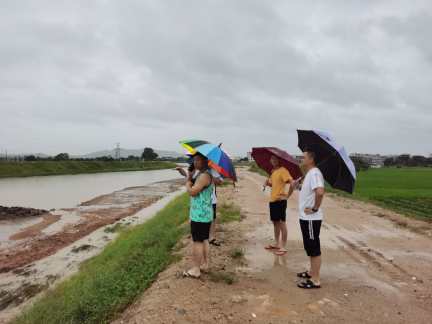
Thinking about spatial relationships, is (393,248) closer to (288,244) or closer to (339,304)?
(288,244)

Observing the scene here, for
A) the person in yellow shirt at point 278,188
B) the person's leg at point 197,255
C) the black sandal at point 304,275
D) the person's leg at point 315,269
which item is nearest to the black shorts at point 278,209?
the person in yellow shirt at point 278,188

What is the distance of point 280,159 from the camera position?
5.14 meters

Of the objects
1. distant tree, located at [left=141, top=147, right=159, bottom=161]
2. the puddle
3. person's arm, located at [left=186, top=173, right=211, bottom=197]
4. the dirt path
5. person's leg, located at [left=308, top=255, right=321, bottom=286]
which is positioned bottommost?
the puddle

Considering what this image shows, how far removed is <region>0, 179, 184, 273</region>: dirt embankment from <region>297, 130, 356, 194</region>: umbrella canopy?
8.33m

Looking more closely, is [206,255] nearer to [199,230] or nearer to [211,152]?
[199,230]

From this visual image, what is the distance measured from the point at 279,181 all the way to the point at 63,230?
1020 cm

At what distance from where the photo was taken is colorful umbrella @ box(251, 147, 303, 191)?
16.4ft

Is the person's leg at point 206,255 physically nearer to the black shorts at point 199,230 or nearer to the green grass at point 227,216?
the black shorts at point 199,230

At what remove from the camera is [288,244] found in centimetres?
651

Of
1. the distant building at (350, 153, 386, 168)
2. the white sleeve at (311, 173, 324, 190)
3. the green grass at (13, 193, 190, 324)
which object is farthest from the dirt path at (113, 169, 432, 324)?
the distant building at (350, 153, 386, 168)

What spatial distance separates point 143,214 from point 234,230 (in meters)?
8.70

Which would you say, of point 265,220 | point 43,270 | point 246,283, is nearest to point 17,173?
point 43,270

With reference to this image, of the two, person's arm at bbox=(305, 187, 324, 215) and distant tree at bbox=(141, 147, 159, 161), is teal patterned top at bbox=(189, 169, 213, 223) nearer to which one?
person's arm at bbox=(305, 187, 324, 215)

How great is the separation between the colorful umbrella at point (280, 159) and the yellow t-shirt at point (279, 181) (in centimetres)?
18
